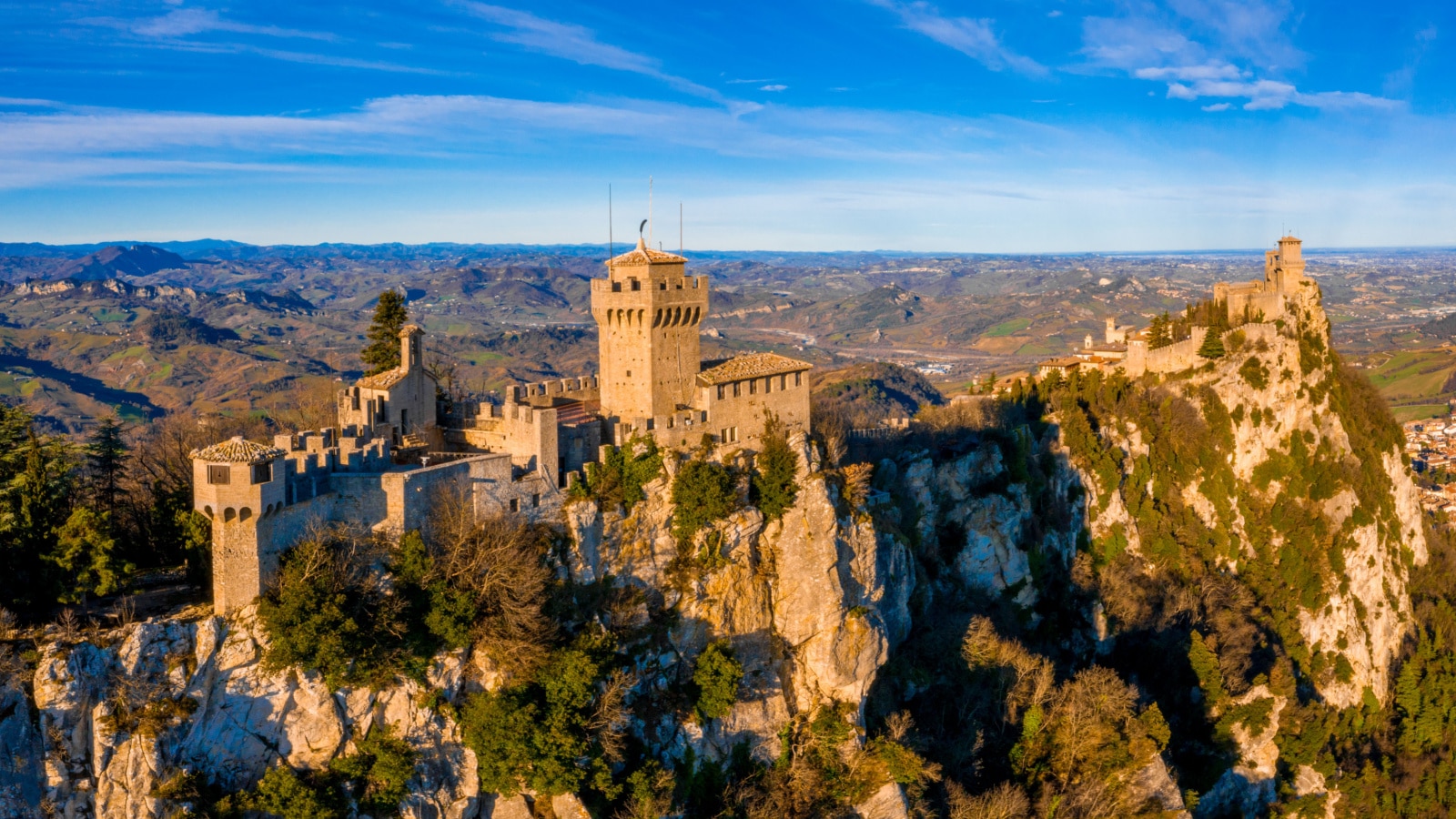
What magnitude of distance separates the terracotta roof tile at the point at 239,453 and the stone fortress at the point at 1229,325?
54.2 meters

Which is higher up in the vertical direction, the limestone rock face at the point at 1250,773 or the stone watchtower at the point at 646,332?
the stone watchtower at the point at 646,332

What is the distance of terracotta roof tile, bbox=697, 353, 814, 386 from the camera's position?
44125mm

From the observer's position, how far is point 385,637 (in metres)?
34.6

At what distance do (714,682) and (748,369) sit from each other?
41.5 feet

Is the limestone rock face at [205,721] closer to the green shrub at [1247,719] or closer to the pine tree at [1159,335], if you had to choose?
the green shrub at [1247,719]

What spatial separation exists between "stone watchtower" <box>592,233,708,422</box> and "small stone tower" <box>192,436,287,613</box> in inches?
561

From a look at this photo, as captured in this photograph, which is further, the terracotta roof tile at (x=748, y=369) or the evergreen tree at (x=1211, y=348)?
the evergreen tree at (x=1211, y=348)

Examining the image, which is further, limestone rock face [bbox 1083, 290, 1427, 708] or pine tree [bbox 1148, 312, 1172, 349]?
pine tree [bbox 1148, 312, 1172, 349]

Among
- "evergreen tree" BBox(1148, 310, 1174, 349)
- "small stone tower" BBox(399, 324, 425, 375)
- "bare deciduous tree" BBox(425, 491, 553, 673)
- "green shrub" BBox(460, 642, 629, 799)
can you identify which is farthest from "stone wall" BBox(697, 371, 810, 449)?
"evergreen tree" BBox(1148, 310, 1174, 349)

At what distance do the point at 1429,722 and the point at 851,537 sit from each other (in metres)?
50.1

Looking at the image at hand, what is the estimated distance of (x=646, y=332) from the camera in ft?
143

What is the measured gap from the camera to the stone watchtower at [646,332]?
43.4m

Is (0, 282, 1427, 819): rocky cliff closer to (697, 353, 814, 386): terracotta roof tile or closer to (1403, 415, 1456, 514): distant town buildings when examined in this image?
(697, 353, 814, 386): terracotta roof tile

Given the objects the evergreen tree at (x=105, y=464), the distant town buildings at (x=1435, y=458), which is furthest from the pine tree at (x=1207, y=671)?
the distant town buildings at (x=1435, y=458)
